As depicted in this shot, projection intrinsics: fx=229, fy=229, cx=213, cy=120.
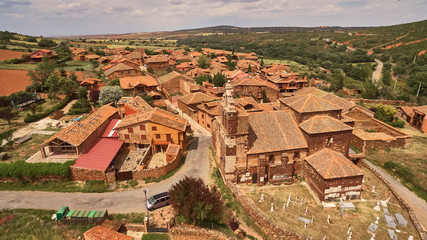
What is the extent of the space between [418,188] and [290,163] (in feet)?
67.8

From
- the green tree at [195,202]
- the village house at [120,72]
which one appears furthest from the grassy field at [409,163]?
the village house at [120,72]

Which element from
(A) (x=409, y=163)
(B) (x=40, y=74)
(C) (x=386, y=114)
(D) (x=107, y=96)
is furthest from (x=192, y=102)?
(B) (x=40, y=74)

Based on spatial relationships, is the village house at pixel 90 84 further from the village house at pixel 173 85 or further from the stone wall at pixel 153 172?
the stone wall at pixel 153 172

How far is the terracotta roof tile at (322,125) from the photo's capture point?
31625mm

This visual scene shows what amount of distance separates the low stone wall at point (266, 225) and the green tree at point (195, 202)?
4089 millimetres

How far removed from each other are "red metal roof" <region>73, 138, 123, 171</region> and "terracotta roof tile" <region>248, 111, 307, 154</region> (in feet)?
69.3

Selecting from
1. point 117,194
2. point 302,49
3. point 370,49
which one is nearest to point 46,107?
point 117,194

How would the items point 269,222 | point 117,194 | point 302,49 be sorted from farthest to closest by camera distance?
point 302,49 → point 117,194 → point 269,222

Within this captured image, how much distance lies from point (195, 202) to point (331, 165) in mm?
17743

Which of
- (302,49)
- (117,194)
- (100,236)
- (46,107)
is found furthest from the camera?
(302,49)

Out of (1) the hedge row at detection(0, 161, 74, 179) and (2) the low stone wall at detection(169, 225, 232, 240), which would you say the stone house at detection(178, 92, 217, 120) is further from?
(2) the low stone wall at detection(169, 225, 232, 240)

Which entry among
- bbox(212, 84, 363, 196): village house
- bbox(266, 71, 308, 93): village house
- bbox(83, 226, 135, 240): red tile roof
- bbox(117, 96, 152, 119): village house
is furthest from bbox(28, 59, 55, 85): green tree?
bbox(266, 71, 308, 93): village house

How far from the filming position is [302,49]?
642 feet

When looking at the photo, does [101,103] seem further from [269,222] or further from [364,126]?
[364,126]
